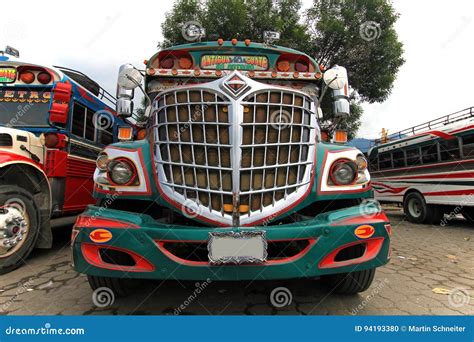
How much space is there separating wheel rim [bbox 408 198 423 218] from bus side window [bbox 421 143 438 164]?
3.78 ft

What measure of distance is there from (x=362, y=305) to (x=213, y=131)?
1973 mm

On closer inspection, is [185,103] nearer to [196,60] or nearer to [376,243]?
[196,60]

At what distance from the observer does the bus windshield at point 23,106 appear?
4168 mm

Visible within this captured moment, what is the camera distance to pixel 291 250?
2.27 metres

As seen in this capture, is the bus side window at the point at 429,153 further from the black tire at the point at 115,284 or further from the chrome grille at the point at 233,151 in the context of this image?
the black tire at the point at 115,284

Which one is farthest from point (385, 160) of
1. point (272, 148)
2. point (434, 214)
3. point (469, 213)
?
point (272, 148)

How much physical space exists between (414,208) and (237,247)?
8.16 m

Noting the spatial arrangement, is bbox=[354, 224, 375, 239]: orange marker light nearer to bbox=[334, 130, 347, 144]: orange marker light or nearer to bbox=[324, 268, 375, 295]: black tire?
bbox=[324, 268, 375, 295]: black tire

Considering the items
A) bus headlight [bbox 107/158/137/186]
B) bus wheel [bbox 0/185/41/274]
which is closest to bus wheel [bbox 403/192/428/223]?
bus headlight [bbox 107/158/137/186]

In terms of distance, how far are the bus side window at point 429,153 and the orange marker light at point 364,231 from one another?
6816 millimetres

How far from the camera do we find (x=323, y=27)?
10.4 metres

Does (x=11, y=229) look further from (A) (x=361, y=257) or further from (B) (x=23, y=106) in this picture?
(A) (x=361, y=257)

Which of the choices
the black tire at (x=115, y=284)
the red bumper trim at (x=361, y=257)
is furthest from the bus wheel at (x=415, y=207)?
the black tire at (x=115, y=284)

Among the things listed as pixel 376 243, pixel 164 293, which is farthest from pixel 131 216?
pixel 376 243
